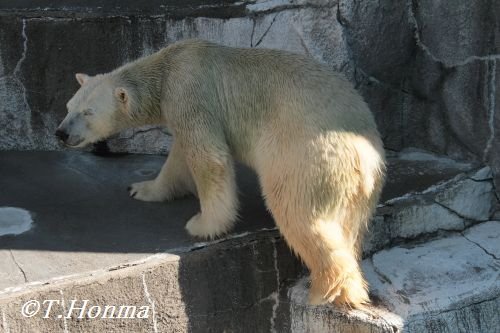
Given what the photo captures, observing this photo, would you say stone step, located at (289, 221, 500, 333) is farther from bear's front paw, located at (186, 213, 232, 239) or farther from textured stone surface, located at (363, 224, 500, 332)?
bear's front paw, located at (186, 213, 232, 239)

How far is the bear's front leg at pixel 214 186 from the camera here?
312cm

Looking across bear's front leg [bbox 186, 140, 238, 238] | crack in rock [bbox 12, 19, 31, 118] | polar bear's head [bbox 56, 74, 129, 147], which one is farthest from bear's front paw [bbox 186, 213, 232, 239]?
crack in rock [bbox 12, 19, 31, 118]

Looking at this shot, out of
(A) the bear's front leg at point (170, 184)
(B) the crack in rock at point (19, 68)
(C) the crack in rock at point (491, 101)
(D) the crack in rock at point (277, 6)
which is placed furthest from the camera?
(B) the crack in rock at point (19, 68)

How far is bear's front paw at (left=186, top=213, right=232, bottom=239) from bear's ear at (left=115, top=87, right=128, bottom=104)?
0.66 m

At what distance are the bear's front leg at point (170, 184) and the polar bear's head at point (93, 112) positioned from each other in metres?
0.43

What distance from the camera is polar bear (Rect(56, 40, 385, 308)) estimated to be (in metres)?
2.88

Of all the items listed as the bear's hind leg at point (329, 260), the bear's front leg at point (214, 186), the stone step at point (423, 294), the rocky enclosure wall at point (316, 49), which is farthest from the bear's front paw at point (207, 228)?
the rocky enclosure wall at point (316, 49)

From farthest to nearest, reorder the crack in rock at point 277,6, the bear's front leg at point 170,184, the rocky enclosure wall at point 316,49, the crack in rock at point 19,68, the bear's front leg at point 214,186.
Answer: the crack in rock at point 19,68 < the crack in rock at point 277,6 < the rocky enclosure wall at point 316,49 < the bear's front leg at point 170,184 < the bear's front leg at point 214,186

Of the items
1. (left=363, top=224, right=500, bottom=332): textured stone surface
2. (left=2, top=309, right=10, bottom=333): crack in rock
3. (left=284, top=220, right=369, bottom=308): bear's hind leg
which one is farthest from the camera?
(left=363, top=224, right=500, bottom=332): textured stone surface

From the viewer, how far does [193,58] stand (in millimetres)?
3238

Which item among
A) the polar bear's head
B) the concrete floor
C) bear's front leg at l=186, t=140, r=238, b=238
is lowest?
the concrete floor

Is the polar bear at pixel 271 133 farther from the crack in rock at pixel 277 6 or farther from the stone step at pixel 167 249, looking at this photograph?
the crack in rock at pixel 277 6

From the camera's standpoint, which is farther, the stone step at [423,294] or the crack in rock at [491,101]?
the crack in rock at [491,101]

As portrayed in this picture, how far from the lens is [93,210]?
357 centimetres
